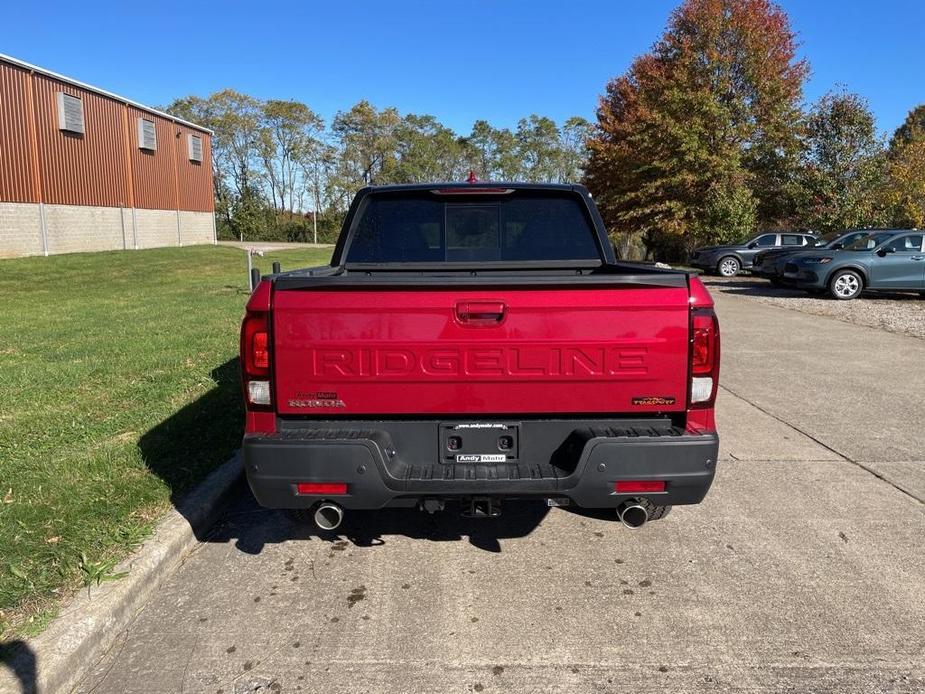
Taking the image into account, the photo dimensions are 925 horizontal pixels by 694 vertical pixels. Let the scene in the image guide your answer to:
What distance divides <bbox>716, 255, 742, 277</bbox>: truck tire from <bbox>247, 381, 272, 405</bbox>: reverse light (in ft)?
75.6

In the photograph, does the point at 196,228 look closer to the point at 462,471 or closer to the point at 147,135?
the point at 147,135

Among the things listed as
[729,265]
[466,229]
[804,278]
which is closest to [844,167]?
[729,265]

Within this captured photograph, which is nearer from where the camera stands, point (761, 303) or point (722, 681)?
point (722, 681)

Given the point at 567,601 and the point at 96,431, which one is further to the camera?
the point at 96,431

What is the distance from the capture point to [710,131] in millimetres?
27578

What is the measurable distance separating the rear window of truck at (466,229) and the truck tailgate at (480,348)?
132 cm

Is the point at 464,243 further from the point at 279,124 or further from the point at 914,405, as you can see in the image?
the point at 279,124

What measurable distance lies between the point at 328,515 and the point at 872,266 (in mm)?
16436

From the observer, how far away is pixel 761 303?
15797mm

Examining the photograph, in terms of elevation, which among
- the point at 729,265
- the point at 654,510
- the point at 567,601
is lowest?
the point at 567,601

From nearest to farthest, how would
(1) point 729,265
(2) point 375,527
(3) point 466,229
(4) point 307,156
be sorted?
(2) point 375,527 < (3) point 466,229 < (1) point 729,265 < (4) point 307,156

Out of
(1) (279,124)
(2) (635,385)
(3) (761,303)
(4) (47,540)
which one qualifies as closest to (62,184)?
(3) (761,303)

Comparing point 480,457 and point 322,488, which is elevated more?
point 480,457

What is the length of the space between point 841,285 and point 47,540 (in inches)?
669
